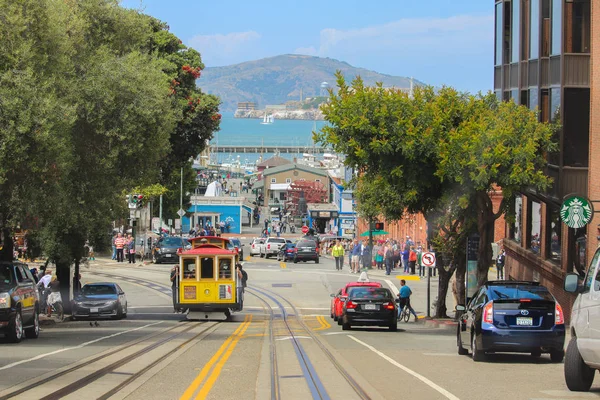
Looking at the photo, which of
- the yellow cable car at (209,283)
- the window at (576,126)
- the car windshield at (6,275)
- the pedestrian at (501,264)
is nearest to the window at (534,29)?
the window at (576,126)

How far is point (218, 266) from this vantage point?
106 ft

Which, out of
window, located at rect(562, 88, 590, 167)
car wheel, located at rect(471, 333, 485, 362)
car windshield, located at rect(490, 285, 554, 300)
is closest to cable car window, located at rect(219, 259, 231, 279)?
window, located at rect(562, 88, 590, 167)

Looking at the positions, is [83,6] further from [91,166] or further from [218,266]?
[218,266]

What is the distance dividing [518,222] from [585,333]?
1116 inches

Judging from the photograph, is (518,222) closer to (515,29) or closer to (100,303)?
(515,29)

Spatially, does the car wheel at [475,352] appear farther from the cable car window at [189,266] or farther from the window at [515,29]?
the window at [515,29]

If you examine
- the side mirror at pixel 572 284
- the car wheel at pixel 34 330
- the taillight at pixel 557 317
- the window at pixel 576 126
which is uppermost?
the window at pixel 576 126

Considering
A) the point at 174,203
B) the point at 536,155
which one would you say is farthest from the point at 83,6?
the point at 174,203

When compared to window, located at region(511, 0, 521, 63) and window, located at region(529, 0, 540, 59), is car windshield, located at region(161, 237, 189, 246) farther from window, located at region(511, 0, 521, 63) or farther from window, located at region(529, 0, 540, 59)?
window, located at region(529, 0, 540, 59)

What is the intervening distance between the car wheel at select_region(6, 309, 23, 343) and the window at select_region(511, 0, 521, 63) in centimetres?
2191

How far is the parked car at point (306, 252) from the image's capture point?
64406mm

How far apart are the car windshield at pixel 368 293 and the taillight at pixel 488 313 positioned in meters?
10.1

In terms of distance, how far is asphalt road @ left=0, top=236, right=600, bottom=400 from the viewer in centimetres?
1336

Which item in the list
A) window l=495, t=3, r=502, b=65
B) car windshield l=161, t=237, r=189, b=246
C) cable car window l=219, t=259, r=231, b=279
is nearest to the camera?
cable car window l=219, t=259, r=231, b=279
